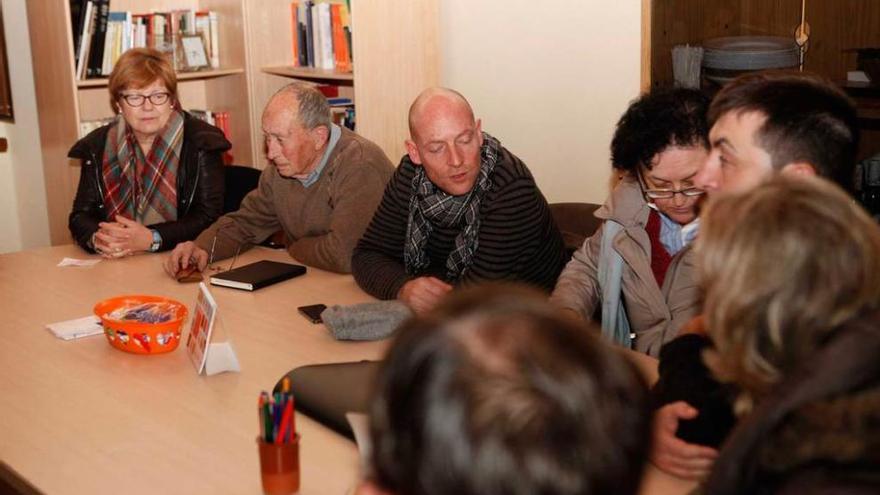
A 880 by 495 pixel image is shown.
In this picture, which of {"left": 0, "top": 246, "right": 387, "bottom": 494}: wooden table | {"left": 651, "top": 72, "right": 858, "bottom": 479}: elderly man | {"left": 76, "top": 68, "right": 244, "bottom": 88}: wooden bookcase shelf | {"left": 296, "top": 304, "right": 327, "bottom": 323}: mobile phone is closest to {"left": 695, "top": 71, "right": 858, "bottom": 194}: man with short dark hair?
{"left": 651, "top": 72, "right": 858, "bottom": 479}: elderly man

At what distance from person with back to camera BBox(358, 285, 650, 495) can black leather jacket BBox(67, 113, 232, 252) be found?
284 centimetres

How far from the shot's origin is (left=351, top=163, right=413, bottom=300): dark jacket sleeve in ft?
9.74

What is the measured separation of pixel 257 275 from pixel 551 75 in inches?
61.8

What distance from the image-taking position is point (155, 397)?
2203 millimetres

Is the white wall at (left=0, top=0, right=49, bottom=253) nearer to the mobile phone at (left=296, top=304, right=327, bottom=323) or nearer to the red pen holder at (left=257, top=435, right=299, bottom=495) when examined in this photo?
the mobile phone at (left=296, top=304, right=327, bottom=323)

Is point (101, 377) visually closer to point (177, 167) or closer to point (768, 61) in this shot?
point (177, 167)

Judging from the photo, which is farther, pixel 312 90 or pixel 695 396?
pixel 312 90

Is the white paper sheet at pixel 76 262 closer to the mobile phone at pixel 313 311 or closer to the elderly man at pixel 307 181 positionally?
the elderly man at pixel 307 181

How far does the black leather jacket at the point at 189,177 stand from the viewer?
3.73 m

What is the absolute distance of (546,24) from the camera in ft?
13.2

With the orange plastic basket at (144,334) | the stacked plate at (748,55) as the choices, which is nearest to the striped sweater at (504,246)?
the orange plastic basket at (144,334)

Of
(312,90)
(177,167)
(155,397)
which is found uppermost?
(312,90)

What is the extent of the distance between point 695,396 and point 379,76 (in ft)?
8.68

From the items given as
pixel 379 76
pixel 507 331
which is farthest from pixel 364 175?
pixel 507 331
